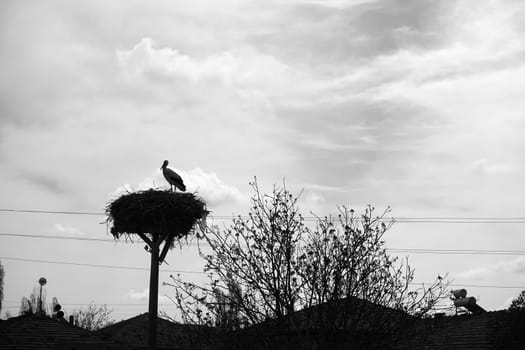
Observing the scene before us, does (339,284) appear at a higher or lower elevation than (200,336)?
higher

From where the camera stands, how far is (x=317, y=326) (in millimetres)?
9180

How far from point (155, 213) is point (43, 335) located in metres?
8.34

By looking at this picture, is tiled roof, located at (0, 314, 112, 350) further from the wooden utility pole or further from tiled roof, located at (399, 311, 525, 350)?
tiled roof, located at (399, 311, 525, 350)

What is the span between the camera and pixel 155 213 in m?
17.5

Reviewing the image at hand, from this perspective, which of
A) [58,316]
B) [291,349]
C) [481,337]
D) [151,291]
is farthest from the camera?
[58,316]

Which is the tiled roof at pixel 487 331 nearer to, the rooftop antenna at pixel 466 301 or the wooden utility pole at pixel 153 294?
the rooftop antenna at pixel 466 301

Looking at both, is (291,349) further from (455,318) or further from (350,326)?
(455,318)

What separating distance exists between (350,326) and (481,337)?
13942 millimetres

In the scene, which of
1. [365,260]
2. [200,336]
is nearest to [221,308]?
[200,336]

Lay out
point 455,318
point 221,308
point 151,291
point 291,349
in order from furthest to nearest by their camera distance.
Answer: point 455,318 < point 151,291 < point 221,308 < point 291,349

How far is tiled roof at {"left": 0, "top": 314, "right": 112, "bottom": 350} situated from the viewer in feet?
70.6

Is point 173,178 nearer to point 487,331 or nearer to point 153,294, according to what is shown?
point 153,294

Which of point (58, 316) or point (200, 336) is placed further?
point (58, 316)

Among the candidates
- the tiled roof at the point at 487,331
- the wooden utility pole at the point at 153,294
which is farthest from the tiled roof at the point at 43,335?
the tiled roof at the point at 487,331
